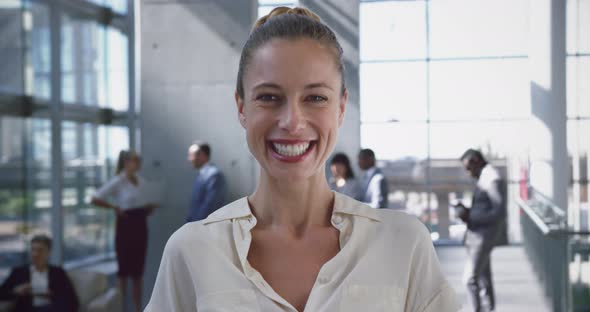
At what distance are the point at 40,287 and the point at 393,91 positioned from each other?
743 centimetres

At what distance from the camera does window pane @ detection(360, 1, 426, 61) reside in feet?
39.1

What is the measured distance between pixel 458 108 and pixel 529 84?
3.96 feet

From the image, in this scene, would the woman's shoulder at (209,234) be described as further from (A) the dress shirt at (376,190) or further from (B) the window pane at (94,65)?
(B) the window pane at (94,65)

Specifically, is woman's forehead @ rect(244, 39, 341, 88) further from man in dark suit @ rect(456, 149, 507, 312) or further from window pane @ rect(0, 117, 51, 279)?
window pane @ rect(0, 117, 51, 279)

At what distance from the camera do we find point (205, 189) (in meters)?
6.76

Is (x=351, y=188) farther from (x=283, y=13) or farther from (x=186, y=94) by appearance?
(x=283, y=13)

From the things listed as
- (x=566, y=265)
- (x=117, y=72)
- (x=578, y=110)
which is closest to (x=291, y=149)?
(x=566, y=265)

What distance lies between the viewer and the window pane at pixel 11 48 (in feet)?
27.7

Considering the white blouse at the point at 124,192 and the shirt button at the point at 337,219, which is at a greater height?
the shirt button at the point at 337,219

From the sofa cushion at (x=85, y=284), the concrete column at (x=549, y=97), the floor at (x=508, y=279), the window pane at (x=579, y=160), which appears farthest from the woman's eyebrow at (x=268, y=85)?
the window pane at (x=579, y=160)

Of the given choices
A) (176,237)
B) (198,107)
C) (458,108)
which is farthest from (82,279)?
(458,108)

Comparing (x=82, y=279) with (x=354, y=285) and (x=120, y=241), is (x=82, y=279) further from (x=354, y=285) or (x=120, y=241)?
(x=354, y=285)

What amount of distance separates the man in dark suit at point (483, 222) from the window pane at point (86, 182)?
236 inches

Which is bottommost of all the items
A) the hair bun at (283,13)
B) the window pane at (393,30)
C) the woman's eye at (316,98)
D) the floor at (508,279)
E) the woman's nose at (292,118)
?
the floor at (508,279)
